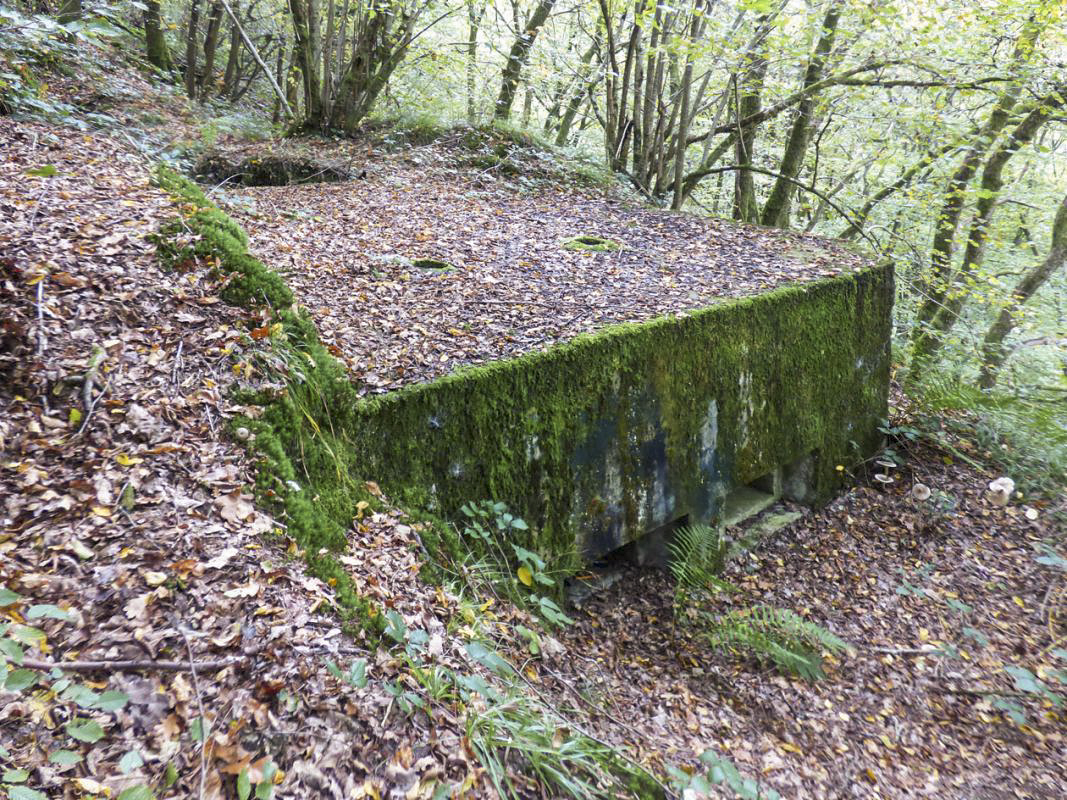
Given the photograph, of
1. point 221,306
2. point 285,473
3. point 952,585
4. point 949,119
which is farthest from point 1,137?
point 949,119

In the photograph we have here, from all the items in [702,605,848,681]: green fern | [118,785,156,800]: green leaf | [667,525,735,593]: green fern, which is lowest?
[702,605,848,681]: green fern

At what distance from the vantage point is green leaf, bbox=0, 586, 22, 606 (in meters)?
1.74

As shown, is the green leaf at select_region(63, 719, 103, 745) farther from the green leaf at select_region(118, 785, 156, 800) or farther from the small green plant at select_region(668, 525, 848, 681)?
the small green plant at select_region(668, 525, 848, 681)

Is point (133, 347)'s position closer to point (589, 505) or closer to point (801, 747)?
point (589, 505)

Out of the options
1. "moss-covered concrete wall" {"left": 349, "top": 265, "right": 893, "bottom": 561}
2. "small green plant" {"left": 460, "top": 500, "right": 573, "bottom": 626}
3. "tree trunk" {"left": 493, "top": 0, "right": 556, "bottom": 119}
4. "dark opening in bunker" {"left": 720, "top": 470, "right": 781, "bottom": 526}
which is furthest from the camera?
"tree trunk" {"left": 493, "top": 0, "right": 556, "bottom": 119}

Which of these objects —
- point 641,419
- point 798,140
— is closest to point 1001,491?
point 641,419

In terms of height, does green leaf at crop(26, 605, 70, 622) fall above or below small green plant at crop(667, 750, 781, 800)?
above

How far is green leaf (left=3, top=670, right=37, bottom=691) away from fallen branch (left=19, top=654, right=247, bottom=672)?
68 millimetres

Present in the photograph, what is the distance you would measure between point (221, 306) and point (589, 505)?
8.31 ft

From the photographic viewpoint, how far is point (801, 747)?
371cm

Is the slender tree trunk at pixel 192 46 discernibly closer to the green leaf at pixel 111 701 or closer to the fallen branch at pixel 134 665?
the fallen branch at pixel 134 665

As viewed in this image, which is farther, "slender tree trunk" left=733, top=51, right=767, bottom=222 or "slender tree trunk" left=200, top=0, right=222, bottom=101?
"slender tree trunk" left=200, top=0, right=222, bottom=101

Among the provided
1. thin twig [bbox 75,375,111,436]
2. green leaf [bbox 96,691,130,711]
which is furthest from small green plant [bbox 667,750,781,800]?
thin twig [bbox 75,375,111,436]

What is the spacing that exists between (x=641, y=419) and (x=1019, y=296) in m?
6.84
